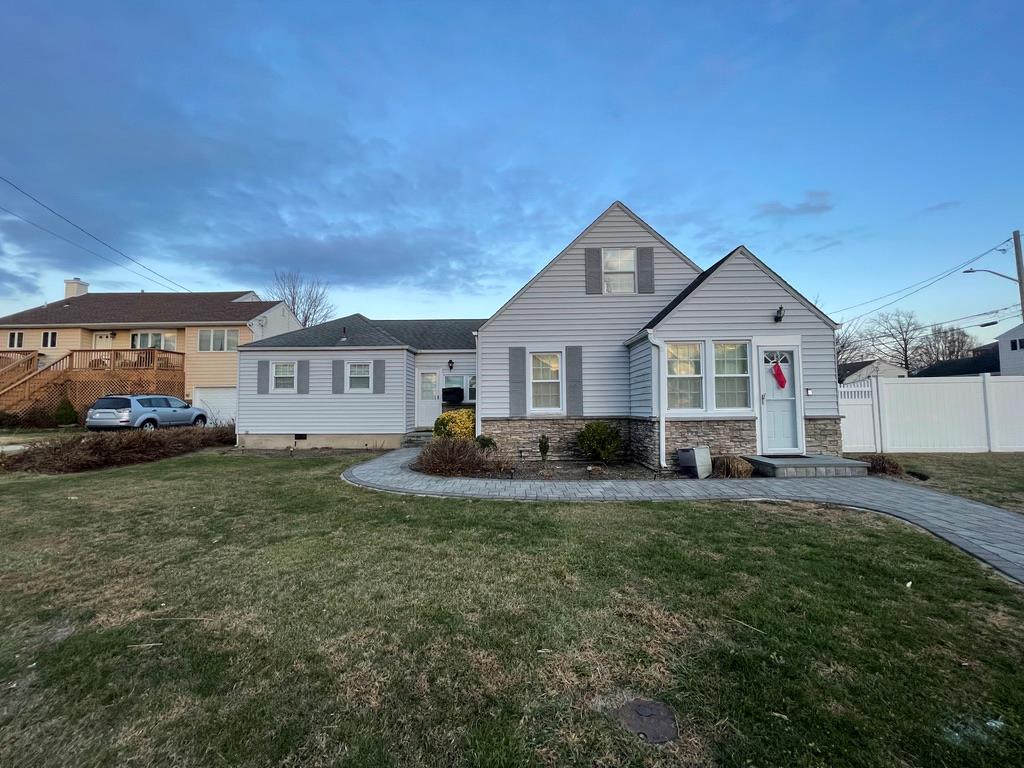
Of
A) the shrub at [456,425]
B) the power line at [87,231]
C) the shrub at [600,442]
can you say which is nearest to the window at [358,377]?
the shrub at [456,425]

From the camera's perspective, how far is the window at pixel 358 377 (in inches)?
597

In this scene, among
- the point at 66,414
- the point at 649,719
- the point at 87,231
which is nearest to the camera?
the point at 649,719

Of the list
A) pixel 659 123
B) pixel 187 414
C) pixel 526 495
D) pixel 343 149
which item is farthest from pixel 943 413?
pixel 187 414

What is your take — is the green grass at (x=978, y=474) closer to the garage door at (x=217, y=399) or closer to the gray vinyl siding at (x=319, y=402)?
the gray vinyl siding at (x=319, y=402)

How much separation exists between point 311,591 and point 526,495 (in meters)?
4.19

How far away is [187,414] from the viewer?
1991 centimetres

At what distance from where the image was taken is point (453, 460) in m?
9.53

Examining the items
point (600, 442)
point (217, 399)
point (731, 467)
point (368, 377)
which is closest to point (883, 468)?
point (731, 467)

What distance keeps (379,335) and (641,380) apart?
373 inches

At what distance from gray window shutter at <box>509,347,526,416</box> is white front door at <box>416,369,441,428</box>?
5322 millimetres

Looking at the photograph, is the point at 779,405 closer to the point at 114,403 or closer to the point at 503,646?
the point at 503,646

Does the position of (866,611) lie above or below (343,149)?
below

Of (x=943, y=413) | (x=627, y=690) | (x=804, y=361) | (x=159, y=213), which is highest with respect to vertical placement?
(x=159, y=213)

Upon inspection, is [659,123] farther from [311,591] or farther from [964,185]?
[311,591]
